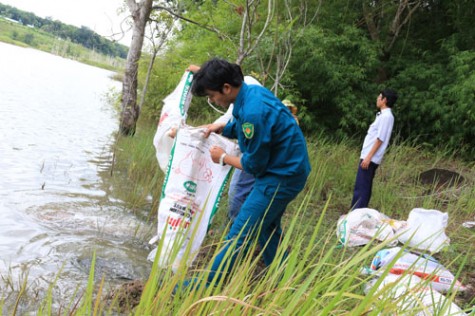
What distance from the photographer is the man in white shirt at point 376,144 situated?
4.82 metres

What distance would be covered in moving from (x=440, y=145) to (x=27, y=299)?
10.4m

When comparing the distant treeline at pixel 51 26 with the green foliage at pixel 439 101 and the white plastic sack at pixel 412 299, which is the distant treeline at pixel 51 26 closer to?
the green foliage at pixel 439 101

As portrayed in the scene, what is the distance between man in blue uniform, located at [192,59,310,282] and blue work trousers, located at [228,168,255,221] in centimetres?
79

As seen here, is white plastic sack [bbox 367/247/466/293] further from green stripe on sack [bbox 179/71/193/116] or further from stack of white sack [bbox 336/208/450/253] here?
green stripe on sack [bbox 179/71/193/116]

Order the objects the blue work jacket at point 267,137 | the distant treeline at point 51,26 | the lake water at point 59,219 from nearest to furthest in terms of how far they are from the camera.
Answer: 1. the blue work jacket at point 267,137
2. the lake water at point 59,219
3. the distant treeline at point 51,26

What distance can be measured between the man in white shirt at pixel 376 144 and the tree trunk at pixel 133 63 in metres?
3.90

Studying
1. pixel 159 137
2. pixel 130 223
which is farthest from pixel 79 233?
pixel 159 137

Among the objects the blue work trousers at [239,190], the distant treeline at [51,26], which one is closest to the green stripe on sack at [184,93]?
the blue work trousers at [239,190]

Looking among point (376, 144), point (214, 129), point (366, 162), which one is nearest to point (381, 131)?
point (376, 144)

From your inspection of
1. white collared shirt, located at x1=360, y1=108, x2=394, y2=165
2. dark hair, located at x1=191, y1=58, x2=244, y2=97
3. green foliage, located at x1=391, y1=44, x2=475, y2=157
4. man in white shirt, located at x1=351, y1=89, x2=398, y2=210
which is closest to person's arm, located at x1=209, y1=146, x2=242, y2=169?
dark hair, located at x1=191, y1=58, x2=244, y2=97

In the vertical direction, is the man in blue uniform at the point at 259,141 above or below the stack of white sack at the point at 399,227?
above

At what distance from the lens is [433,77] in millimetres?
10820

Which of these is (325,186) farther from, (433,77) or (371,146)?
(433,77)

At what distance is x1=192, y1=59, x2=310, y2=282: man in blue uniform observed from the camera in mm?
2521
